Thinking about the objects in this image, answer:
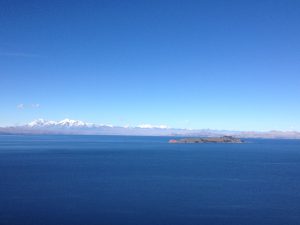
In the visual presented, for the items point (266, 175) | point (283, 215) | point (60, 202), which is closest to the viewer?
point (283, 215)

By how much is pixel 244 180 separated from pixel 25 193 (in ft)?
100

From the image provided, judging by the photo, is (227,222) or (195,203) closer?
(227,222)

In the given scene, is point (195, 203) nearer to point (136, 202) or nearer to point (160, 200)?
point (160, 200)

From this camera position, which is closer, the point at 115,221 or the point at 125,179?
the point at 115,221

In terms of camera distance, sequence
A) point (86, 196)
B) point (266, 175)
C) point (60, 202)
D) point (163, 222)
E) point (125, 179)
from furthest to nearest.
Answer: point (266, 175)
point (125, 179)
point (86, 196)
point (60, 202)
point (163, 222)

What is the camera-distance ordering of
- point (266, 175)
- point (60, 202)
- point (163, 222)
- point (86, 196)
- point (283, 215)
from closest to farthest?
point (163, 222) < point (283, 215) < point (60, 202) < point (86, 196) < point (266, 175)

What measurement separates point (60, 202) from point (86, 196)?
3627 millimetres

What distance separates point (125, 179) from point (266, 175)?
2415cm

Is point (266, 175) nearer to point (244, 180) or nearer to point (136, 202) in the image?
point (244, 180)

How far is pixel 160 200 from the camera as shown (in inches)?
1256

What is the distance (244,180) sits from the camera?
4603 cm

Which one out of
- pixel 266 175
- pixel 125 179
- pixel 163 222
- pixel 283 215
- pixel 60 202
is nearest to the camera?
pixel 163 222

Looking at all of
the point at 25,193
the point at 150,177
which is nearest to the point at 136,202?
the point at 25,193

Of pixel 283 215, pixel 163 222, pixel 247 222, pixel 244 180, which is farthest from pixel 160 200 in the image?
pixel 244 180
